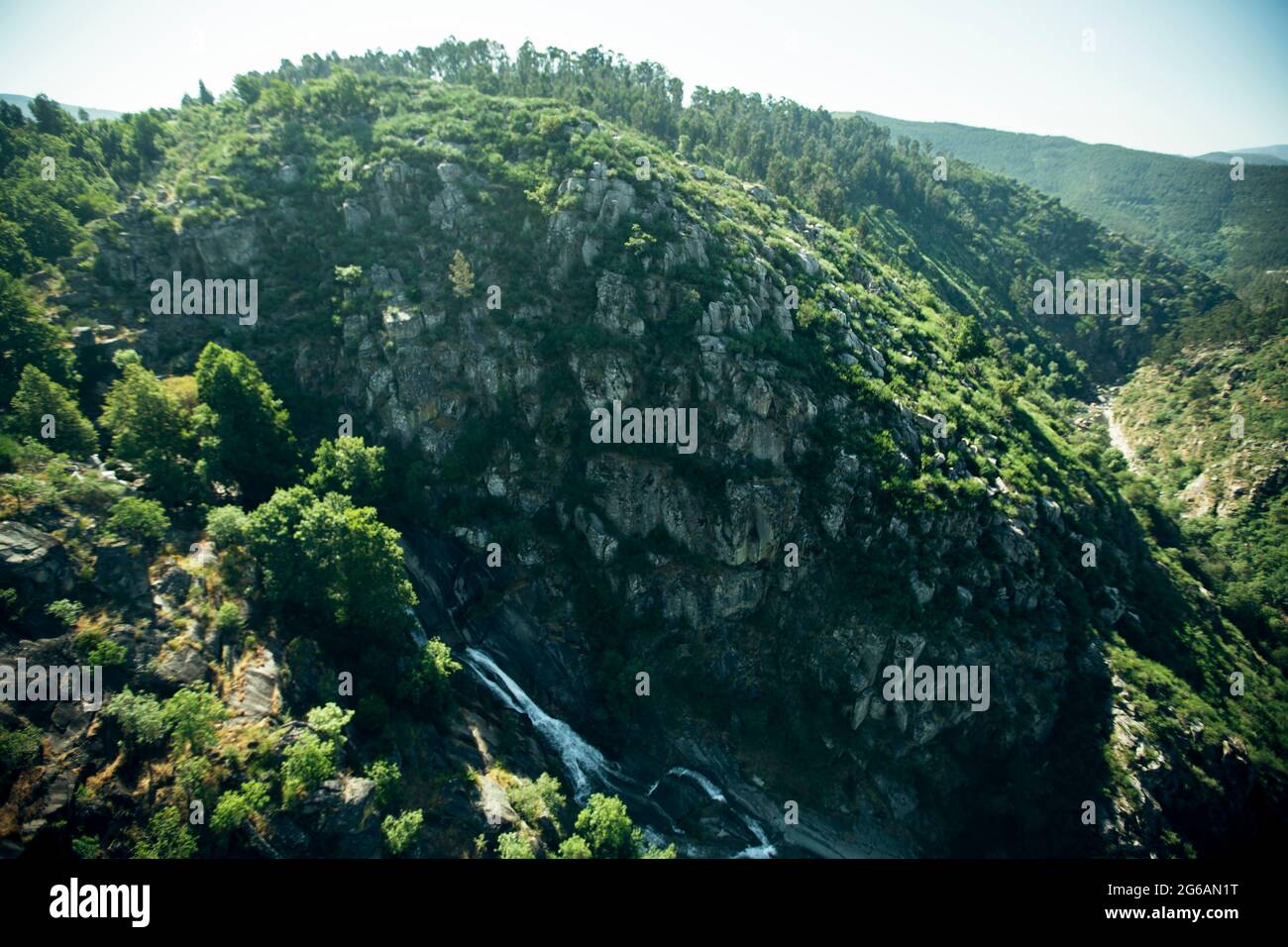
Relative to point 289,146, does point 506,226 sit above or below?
below

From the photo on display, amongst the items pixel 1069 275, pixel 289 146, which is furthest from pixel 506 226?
pixel 1069 275

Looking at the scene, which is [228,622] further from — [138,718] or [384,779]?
[384,779]

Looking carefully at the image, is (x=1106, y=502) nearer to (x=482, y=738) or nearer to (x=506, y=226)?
(x=482, y=738)

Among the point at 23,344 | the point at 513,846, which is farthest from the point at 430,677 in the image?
the point at 23,344

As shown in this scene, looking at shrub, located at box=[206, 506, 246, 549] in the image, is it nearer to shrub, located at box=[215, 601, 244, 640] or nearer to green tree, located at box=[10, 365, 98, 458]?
shrub, located at box=[215, 601, 244, 640]

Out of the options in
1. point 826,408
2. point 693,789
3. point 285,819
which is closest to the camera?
point 285,819

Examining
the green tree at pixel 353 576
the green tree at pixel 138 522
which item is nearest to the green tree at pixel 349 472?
the green tree at pixel 353 576
